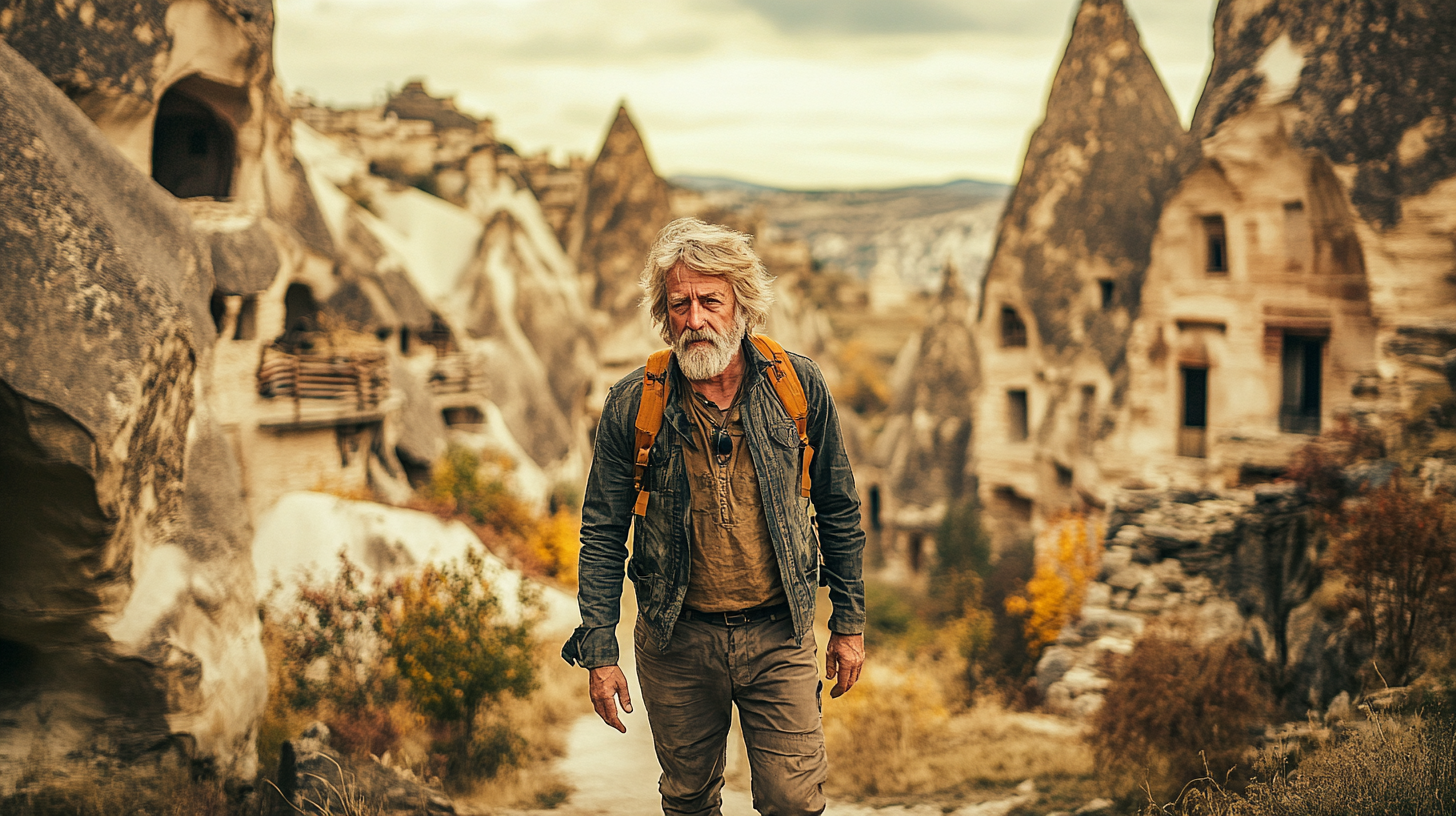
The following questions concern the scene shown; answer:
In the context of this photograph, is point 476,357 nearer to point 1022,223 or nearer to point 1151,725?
point 1022,223

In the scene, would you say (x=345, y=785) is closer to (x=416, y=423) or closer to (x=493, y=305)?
(x=416, y=423)

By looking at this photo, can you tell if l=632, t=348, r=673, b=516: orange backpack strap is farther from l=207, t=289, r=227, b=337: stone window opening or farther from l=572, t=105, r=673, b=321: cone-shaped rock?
l=572, t=105, r=673, b=321: cone-shaped rock

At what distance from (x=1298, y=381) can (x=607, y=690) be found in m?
13.8

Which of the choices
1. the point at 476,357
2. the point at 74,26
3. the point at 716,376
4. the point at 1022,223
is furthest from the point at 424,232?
the point at 716,376

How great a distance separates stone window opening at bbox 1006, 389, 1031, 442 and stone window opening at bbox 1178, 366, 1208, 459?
5.34 metres

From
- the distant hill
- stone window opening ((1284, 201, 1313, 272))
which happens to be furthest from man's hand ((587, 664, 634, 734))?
the distant hill

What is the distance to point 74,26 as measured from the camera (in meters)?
9.05

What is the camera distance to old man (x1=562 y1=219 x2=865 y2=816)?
10.9 ft

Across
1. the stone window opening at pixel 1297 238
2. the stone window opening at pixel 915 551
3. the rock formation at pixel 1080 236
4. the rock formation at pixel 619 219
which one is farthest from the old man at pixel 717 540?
the rock formation at pixel 619 219

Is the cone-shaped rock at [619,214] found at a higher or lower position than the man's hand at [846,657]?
higher

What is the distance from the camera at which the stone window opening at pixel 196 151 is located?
41.8 feet

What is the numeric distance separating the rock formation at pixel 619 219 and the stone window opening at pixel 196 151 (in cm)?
1783

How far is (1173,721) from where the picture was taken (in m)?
6.25

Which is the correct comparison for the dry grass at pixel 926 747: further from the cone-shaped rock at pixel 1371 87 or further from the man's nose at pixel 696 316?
the cone-shaped rock at pixel 1371 87
